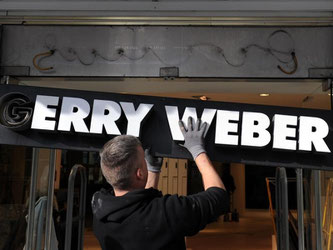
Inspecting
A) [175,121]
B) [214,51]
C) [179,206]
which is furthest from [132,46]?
[179,206]

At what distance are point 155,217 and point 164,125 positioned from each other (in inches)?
26.2

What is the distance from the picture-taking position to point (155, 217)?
4.74ft

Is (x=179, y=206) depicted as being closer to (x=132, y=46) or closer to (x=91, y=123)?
(x=91, y=123)

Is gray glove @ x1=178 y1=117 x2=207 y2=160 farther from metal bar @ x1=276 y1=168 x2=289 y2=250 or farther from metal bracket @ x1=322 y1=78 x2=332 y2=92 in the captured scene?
metal bracket @ x1=322 y1=78 x2=332 y2=92

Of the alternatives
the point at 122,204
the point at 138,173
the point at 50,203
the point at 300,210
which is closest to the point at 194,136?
the point at 138,173

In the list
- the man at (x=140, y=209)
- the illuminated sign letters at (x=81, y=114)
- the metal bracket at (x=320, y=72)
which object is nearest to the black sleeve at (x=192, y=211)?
the man at (x=140, y=209)

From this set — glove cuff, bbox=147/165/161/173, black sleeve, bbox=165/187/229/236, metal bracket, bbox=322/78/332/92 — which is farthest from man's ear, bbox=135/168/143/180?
metal bracket, bbox=322/78/332/92

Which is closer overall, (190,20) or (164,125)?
(164,125)

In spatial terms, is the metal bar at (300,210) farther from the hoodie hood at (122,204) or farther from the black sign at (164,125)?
the hoodie hood at (122,204)

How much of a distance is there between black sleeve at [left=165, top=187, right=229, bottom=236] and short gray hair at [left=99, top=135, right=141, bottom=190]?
0.17 metres

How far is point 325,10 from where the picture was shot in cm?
349

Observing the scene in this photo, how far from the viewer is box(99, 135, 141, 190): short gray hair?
1477 mm

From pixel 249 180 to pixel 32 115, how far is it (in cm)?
1469

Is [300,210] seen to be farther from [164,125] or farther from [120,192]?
[120,192]
